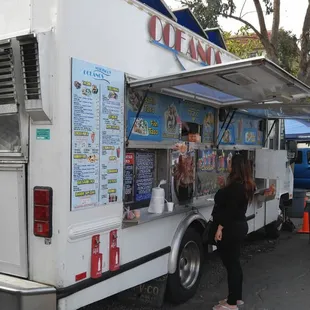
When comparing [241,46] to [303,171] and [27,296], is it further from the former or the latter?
[27,296]

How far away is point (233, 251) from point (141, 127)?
5.23ft

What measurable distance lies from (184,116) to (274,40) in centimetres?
795

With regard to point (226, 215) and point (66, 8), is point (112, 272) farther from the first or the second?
point (66, 8)

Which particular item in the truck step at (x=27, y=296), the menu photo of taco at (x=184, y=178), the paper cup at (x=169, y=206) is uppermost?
the menu photo of taco at (x=184, y=178)

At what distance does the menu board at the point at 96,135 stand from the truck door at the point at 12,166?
0.38m

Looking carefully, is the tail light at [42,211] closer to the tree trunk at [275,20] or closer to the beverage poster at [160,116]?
the beverage poster at [160,116]

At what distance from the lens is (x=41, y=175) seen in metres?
2.96

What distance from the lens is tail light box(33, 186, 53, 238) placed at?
2906mm

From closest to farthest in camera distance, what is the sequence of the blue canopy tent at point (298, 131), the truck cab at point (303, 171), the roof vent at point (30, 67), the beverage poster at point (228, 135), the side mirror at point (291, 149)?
1. the roof vent at point (30, 67)
2. the beverage poster at point (228, 135)
3. the side mirror at point (291, 149)
4. the blue canopy tent at point (298, 131)
5. the truck cab at point (303, 171)

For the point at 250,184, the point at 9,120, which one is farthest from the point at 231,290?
the point at 9,120

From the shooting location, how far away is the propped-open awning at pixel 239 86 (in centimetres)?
334

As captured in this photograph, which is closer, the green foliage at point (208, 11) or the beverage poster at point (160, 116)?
the beverage poster at point (160, 116)

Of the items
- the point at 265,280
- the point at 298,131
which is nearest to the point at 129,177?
the point at 265,280

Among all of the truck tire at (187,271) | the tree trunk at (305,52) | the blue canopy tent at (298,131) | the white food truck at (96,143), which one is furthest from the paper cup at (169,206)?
the tree trunk at (305,52)
